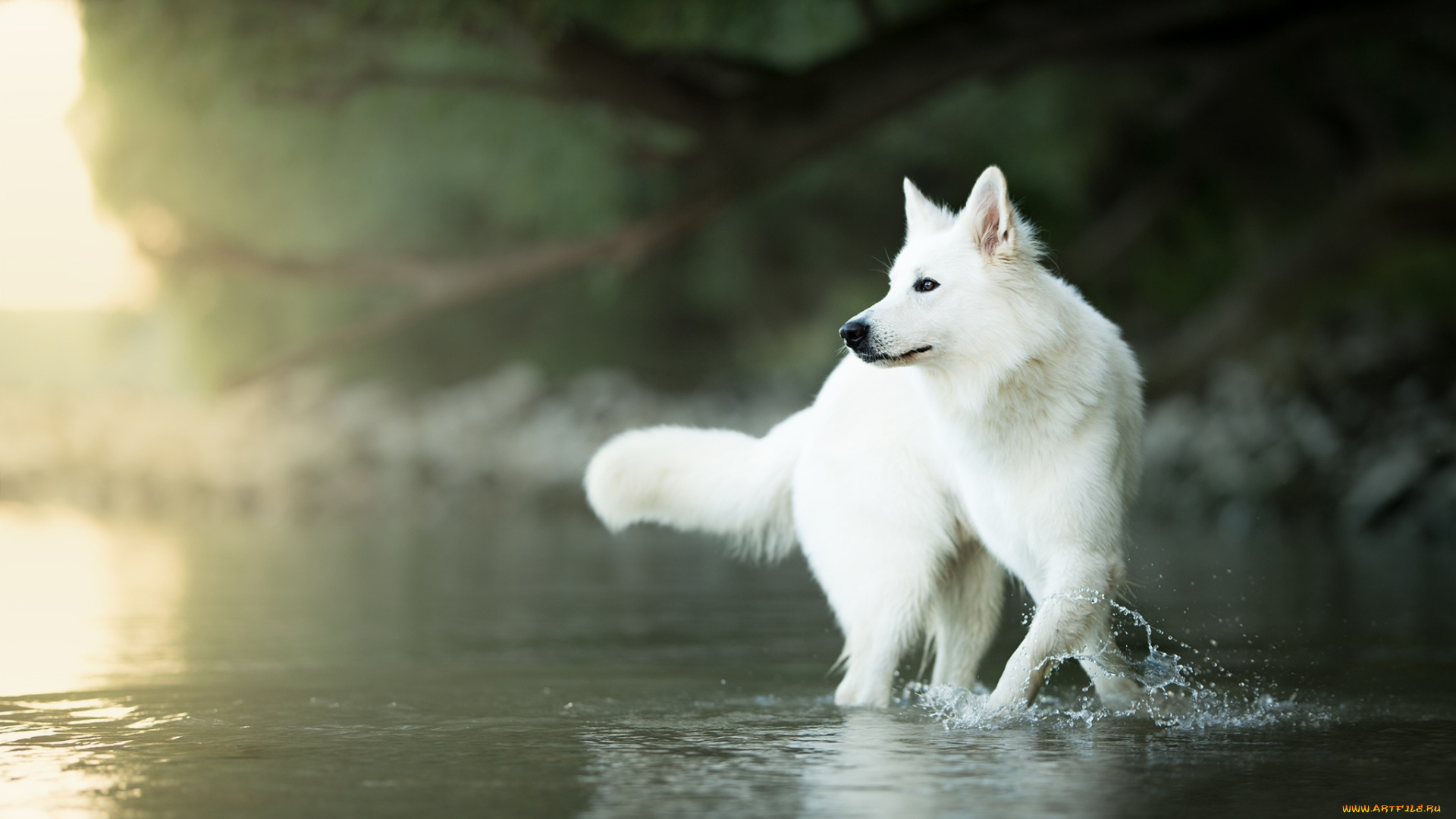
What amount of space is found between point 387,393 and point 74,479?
4.85 m

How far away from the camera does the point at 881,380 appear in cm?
616

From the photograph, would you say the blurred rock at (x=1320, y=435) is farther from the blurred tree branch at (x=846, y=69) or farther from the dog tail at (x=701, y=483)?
the dog tail at (x=701, y=483)

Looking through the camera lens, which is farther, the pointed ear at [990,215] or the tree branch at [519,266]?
the tree branch at [519,266]

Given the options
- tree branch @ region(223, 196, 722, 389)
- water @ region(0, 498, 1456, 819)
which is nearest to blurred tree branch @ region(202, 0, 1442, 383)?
tree branch @ region(223, 196, 722, 389)

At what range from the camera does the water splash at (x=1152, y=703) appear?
17.1 ft

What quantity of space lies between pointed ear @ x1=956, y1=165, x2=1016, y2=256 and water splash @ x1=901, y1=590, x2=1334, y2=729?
3.95 feet

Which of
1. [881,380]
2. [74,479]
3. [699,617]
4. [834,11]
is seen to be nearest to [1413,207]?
[834,11]

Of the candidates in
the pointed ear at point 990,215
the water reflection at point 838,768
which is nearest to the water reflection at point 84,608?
the water reflection at point 838,768

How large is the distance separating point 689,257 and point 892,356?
70.6 ft

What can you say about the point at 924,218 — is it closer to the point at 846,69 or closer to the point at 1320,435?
the point at 846,69

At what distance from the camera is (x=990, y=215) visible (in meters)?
5.38

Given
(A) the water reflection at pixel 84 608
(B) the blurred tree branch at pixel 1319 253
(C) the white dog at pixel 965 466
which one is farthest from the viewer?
(B) the blurred tree branch at pixel 1319 253

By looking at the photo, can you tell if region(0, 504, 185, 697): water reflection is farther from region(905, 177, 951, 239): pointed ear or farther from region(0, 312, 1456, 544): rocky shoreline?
region(0, 312, 1456, 544): rocky shoreline

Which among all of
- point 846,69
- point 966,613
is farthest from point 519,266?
point 966,613
